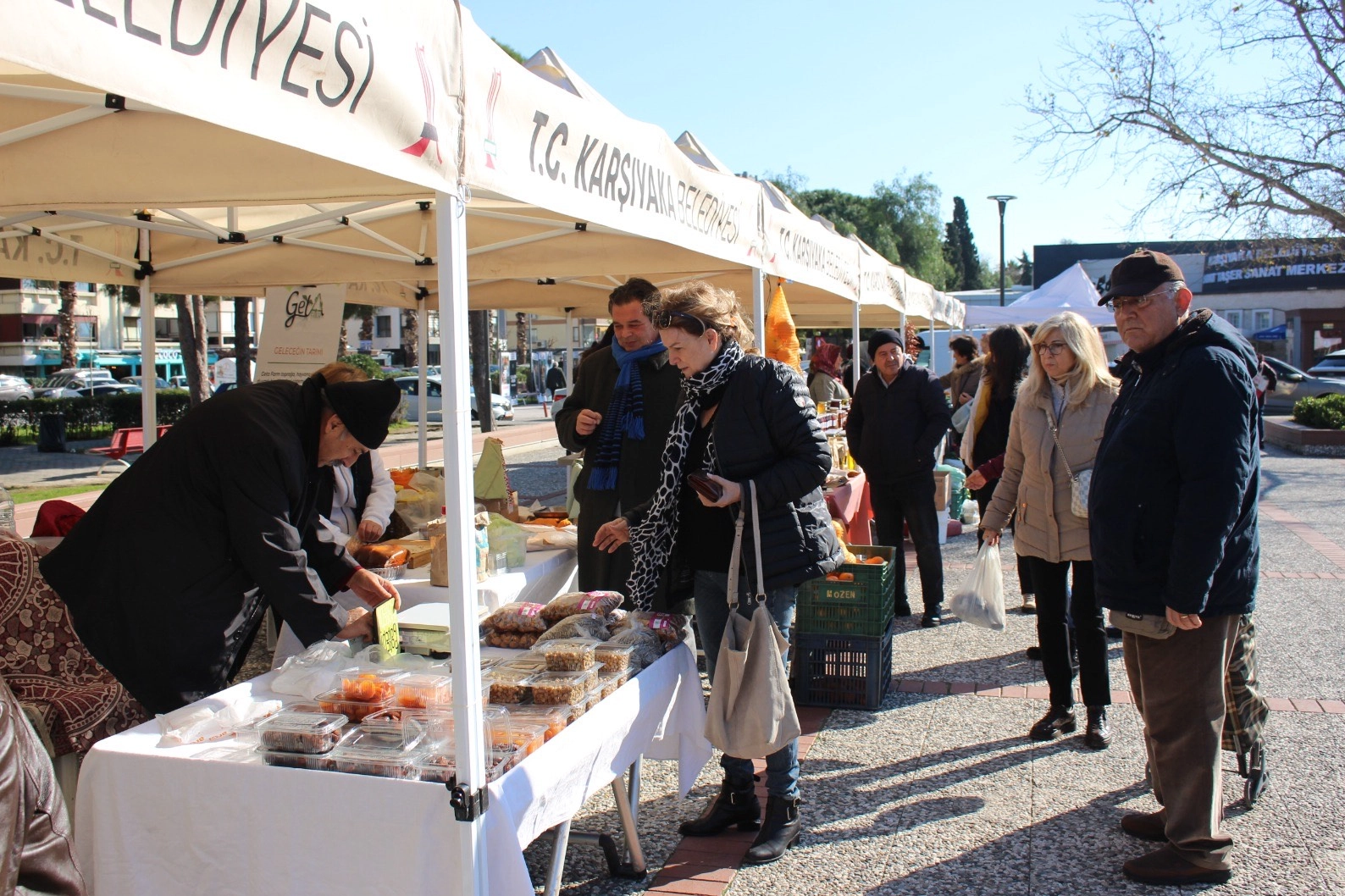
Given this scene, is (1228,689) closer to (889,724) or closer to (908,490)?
(889,724)

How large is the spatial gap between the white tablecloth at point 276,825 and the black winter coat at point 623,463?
178cm

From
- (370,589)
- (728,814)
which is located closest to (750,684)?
(728,814)

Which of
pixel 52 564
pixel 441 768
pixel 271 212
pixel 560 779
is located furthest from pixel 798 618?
pixel 271 212

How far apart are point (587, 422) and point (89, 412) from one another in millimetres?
21356

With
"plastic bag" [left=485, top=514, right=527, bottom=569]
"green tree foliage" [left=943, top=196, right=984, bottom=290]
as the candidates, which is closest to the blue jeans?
"plastic bag" [left=485, top=514, right=527, bottom=569]

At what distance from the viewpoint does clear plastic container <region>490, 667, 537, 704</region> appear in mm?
2789

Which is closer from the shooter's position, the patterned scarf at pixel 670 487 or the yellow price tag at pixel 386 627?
the yellow price tag at pixel 386 627

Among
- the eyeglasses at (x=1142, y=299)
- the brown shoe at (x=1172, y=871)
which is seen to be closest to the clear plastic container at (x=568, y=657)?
the brown shoe at (x=1172, y=871)

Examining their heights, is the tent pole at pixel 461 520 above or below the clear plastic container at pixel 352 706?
above

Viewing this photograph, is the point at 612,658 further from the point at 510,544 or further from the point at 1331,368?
the point at 1331,368

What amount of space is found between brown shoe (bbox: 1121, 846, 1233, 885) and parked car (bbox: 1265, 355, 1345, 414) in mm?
25351

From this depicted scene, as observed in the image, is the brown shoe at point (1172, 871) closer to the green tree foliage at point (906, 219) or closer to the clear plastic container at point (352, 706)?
the clear plastic container at point (352, 706)

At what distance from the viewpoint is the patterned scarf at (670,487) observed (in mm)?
3209

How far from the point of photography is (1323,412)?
17.4m
